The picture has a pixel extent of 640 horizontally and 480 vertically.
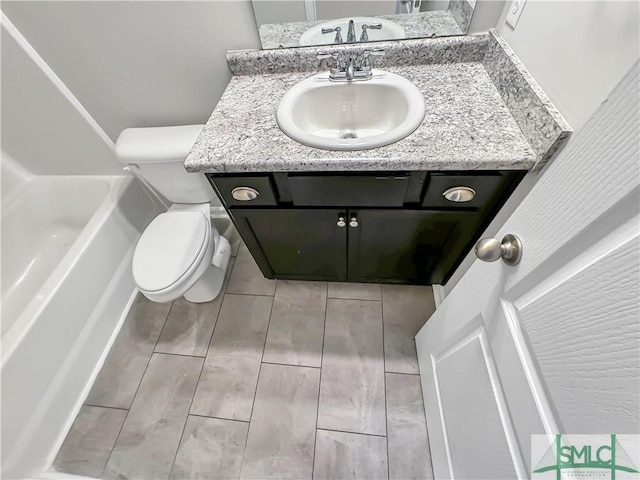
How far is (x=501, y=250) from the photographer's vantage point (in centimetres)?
48

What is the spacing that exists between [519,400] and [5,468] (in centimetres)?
162

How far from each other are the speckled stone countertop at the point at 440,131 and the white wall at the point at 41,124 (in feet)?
2.69

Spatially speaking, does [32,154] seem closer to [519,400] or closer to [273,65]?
[273,65]

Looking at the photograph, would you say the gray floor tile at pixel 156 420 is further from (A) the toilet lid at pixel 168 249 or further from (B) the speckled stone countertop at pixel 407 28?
(B) the speckled stone countertop at pixel 407 28

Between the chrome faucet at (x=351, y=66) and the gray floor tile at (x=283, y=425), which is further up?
the chrome faucet at (x=351, y=66)

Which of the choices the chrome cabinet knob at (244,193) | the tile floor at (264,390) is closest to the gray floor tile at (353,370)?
the tile floor at (264,390)

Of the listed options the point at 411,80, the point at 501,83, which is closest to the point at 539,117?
the point at 501,83

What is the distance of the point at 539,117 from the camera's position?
0.72 metres

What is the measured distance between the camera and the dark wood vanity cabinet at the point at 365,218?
2.78ft

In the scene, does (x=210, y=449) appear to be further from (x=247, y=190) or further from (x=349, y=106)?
(x=349, y=106)

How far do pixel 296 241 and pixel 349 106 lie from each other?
543 millimetres

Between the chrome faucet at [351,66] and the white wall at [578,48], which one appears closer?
the white wall at [578,48]

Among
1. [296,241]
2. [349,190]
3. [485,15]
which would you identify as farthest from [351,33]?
[296,241]

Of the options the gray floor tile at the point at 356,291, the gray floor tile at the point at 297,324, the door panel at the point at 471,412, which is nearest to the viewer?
the door panel at the point at 471,412
